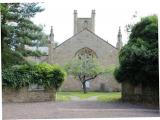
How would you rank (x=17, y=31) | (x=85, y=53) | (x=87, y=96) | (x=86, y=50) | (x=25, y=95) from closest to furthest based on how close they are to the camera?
(x=17, y=31) < (x=25, y=95) < (x=87, y=96) < (x=85, y=53) < (x=86, y=50)

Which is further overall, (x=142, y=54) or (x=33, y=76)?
(x=33, y=76)

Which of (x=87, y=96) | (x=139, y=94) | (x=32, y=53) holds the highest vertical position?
(x=32, y=53)

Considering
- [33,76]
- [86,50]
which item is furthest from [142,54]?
[86,50]

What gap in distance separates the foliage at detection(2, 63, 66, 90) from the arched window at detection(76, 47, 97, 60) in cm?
638

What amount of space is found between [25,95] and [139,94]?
3.76 m

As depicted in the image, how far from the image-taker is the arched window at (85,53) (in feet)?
67.5

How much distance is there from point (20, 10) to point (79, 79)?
5.21m

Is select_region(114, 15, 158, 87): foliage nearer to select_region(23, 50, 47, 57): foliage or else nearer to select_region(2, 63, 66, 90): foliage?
select_region(2, 63, 66, 90): foliage

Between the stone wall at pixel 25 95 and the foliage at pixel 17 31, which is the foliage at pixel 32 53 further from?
the stone wall at pixel 25 95

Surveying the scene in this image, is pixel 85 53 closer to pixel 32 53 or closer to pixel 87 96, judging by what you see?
pixel 87 96

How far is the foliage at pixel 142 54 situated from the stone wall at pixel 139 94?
246 mm

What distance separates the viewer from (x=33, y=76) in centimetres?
1344

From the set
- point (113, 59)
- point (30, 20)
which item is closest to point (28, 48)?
point (30, 20)

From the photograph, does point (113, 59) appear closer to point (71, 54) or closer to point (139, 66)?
point (71, 54)
